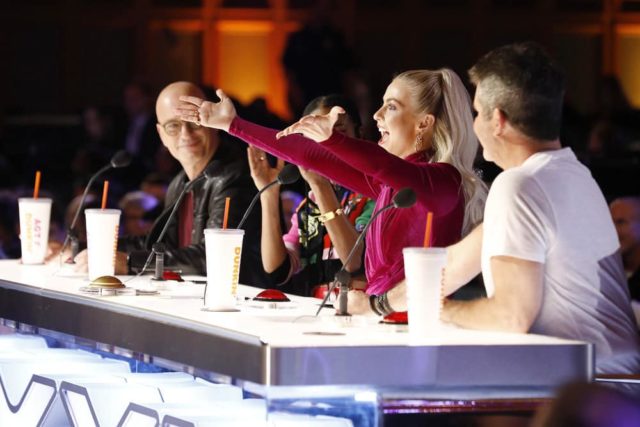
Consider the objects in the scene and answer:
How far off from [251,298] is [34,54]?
865cm

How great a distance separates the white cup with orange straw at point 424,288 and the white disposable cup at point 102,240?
1.33 meters

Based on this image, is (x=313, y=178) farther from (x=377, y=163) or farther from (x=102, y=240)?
(x=377, y=163)

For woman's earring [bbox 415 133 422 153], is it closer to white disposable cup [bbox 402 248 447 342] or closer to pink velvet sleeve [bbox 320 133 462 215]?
pink velvet sleeve [bbox 320 133 462 215]

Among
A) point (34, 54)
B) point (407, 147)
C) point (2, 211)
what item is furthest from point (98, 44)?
point (407, 147)

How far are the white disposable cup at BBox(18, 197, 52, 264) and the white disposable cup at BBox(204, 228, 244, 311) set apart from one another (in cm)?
131

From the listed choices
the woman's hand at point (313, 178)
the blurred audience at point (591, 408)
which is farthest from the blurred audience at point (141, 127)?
the blurred audience at point (591, 408)

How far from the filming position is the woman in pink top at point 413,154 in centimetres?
329

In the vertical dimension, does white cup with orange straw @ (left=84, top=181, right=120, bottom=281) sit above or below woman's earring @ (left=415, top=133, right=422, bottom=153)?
below

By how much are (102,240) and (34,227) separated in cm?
62

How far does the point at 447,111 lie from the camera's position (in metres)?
3.53

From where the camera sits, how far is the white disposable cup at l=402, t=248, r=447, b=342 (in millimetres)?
2559

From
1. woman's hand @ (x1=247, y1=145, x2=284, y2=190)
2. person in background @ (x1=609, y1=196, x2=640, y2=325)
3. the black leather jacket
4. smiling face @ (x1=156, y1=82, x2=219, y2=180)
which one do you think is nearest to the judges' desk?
woman's hand @ (x1=247, y1=145, x2=284, y2=190)

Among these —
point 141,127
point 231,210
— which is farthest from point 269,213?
point 141,127

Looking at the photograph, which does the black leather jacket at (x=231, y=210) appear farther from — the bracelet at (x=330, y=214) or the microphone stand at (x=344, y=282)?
the microphone stand at (x=344, y=282)
